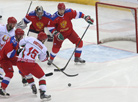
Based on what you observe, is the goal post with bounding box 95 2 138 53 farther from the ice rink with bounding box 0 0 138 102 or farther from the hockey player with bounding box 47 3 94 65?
the hockey player with bounding box 47 3 94 65

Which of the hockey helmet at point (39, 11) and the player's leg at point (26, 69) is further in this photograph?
the hockey helmet at point (39, 11)

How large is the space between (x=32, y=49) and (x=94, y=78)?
1.29 meters

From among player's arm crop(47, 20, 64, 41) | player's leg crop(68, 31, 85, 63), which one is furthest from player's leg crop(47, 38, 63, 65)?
player's leg crop(68, 31, 85, 63)

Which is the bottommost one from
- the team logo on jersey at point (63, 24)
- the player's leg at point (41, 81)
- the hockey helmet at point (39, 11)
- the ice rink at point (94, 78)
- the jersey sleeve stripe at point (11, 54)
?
the ice rink at point (94, 78)

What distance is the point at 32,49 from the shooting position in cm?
498

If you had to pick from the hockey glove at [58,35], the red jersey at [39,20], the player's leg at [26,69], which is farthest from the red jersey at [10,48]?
the red jersey at [39,20]

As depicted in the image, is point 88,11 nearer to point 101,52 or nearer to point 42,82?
point 101,52

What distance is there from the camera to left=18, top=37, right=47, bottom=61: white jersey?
4973mm

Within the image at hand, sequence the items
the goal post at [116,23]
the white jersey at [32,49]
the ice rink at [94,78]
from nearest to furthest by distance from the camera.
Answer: the white jersey at [32,49]
the ice rink at [94,78]
the goal post at [116,23]

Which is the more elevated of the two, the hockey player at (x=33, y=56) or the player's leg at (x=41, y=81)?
the hockey player at (x=33, y=56)

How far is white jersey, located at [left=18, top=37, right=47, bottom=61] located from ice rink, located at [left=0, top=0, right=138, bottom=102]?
1.90 feet

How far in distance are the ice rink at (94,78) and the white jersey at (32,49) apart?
1.90 ft

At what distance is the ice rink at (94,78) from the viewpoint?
16.9ft

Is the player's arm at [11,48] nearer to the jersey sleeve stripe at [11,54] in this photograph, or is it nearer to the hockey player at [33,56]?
the jersey sleeve stripe at [11,54]
